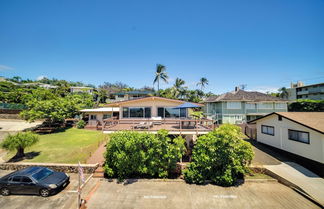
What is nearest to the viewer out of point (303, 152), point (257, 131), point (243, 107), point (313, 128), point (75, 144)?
point (313, 128)

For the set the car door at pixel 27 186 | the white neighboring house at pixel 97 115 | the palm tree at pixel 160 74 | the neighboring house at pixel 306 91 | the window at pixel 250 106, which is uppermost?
the palm tree at pixel 160 74

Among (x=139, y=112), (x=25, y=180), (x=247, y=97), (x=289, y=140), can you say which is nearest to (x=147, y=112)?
(x=139, y=112)

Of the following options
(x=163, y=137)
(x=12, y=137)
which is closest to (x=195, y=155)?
(x=163, y=137)

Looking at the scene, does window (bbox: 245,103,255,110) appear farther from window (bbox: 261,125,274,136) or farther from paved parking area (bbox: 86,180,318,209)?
paved parking area (bbox: 86,180,318,209)

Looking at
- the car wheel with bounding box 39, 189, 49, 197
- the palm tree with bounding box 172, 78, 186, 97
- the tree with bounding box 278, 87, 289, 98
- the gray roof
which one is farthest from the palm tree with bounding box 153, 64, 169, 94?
the tree with bounding box 278, 87, 289, 98

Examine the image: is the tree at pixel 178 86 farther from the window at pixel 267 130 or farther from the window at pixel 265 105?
the window at pixel 267 130

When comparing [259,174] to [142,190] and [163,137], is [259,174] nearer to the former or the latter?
[163,137]

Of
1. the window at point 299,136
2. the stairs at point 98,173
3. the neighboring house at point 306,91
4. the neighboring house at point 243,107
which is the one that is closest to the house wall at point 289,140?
the window at point 299,136
